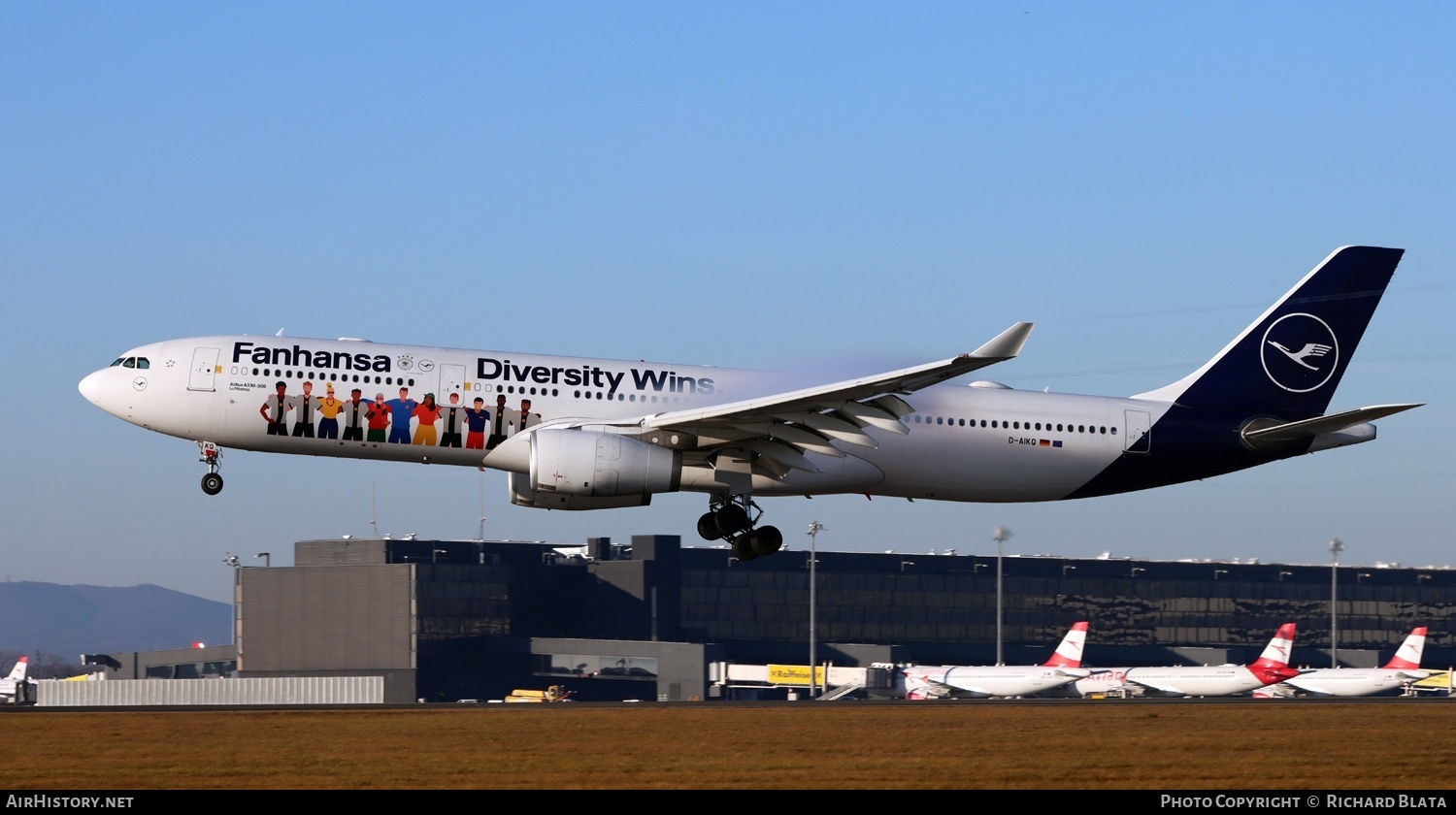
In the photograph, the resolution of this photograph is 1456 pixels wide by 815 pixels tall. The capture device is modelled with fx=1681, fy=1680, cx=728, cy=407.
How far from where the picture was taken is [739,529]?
3844 centimetres

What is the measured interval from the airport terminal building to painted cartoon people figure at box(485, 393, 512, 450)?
52845 millimetres

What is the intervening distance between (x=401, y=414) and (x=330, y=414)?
1512 millimetres

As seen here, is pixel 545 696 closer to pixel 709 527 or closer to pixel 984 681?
pixel 984 681

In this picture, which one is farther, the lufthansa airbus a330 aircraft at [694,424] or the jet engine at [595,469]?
the lufthansa airbus a330 aircraft at [694,424]

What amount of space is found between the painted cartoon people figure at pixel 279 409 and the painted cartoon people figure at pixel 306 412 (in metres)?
0.21

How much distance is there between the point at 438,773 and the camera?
26.6 m

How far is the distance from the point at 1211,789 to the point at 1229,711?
60.4ft

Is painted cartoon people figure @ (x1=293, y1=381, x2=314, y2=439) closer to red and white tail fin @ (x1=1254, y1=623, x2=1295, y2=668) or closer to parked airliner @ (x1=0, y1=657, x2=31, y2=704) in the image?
parked airliner @ (x1=0, y1=657, x2=31, y2=704)

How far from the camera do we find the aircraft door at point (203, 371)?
120 feet

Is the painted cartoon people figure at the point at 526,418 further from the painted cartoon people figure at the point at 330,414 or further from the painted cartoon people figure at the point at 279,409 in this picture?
the painted cartoon people figure at the point at 279,409

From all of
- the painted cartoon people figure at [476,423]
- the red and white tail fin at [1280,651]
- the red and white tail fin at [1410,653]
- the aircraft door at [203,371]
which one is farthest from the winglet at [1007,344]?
the red and white tail fin at [1410,653]

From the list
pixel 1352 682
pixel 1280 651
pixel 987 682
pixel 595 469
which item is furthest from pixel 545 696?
pixel 595 469

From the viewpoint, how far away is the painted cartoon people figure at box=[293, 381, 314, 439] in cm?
3609

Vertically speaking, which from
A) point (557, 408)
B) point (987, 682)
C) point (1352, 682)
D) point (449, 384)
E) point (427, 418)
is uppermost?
point (449, 384)
